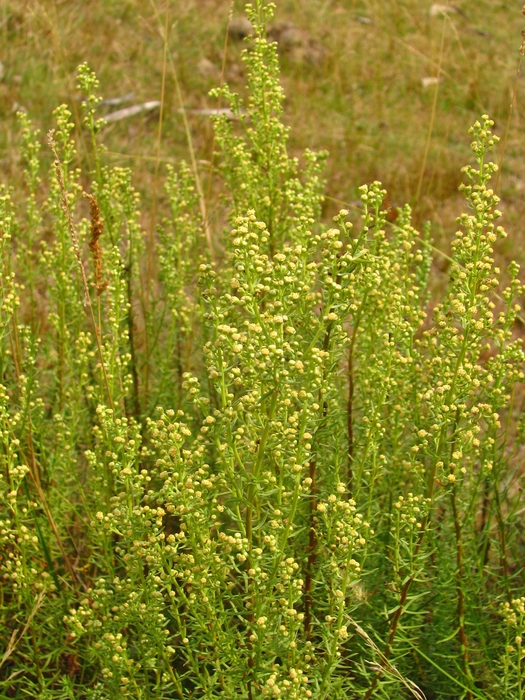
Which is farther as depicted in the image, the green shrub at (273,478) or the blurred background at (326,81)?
the blurred background at (326,81)

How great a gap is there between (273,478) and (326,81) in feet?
25.0

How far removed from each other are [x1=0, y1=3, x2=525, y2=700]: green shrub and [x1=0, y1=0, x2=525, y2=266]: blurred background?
3.66 m

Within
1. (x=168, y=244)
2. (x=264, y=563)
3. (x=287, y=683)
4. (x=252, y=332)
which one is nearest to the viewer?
(x=252, y=332)

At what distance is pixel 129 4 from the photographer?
31.3ft

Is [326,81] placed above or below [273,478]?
below

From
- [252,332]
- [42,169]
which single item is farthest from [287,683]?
[42,169]

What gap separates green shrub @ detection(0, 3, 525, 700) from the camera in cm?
216

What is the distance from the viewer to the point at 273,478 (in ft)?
7.16

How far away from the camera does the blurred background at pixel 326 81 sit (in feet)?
24.8

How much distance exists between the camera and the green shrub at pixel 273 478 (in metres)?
2.16

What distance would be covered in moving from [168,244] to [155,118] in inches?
185

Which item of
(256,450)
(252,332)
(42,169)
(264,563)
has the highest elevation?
(252,332)

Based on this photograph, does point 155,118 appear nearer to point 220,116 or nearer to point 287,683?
point 220,116

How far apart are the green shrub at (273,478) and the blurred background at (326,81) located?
366 centimetres
